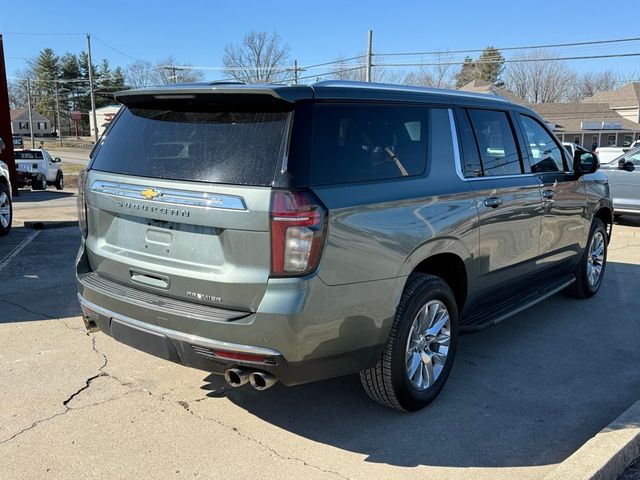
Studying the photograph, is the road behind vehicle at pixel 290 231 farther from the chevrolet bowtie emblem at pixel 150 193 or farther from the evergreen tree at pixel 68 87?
the evergreen tree at pixel 68 87

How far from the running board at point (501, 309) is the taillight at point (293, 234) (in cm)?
181

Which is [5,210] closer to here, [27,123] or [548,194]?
[548,194]

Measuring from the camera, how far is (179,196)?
3094 mm

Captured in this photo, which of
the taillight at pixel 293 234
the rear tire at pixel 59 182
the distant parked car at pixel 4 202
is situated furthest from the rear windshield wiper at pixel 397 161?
the rear tire at pixel 59 182

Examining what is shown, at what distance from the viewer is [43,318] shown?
5.43m

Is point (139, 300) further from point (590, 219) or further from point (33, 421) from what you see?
point (590, 219)

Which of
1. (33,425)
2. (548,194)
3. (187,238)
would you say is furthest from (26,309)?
(548,194)

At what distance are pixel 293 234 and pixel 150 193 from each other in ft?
2.88

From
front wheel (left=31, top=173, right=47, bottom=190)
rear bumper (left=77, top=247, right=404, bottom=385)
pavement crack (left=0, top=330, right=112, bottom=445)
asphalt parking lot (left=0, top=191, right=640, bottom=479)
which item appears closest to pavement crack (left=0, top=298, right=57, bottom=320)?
asphalt parking lot (left=0, top=191, right=640, bottom=479)

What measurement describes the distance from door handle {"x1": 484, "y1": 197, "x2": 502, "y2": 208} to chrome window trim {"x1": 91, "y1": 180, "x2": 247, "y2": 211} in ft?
6.66

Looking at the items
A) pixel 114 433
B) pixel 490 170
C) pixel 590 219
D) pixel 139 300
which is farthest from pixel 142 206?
pixel 590 219

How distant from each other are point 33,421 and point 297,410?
→ 1578 millimetres

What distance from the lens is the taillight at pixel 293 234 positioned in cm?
287

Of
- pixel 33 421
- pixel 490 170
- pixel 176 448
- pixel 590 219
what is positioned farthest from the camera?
pixel 590 219
